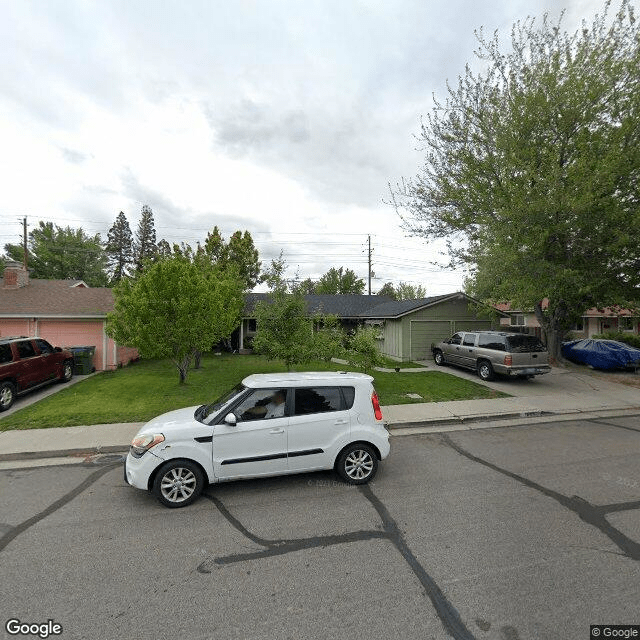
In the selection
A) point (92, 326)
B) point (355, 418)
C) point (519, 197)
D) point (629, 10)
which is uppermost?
point (629, 10)

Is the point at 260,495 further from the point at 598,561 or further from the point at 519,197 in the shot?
the point at 519,197

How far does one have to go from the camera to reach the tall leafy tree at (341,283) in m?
48.2

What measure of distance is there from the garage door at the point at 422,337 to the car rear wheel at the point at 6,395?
51.8 feet

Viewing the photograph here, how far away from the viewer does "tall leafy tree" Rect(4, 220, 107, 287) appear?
113ft

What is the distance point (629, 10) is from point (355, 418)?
A: 1815cm

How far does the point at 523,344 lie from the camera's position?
11.8 meters

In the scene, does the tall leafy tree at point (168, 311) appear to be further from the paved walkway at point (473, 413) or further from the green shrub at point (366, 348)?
the green shrub at point (366, 348)

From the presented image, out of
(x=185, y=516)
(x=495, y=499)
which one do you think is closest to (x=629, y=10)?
(x=495, y=499)

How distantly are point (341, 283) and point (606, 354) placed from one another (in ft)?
117

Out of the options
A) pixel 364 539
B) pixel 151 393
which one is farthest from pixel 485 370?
pixel 151 393

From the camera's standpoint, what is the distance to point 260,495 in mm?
4520

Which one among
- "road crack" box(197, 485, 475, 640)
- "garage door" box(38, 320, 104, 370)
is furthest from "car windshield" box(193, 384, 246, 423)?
"garage door" box(38, 320, 104, 370)

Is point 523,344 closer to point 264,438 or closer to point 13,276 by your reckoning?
point 264,438

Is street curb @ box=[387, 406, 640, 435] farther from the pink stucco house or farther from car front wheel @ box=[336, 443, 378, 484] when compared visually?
the pink stucco house
